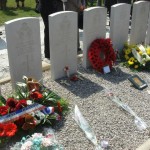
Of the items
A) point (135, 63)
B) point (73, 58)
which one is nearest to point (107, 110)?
point (73, 58)

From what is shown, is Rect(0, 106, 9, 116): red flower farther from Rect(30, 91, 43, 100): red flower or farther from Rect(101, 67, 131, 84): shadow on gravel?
Rect(101, 67, 131, 84): shadow on gravel

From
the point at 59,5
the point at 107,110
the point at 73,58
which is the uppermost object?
the point at 59,5

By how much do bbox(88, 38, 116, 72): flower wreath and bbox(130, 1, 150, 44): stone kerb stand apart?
4.07 ft

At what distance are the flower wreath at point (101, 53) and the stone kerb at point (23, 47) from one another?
47.0 inches

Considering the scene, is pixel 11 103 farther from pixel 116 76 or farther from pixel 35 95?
pixel 116 76

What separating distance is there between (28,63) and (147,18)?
11.5 feet

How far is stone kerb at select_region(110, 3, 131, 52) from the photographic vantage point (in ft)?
19.4

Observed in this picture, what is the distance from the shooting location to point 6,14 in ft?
36.6

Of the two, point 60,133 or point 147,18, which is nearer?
point 60,133

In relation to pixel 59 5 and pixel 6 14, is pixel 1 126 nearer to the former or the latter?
pixel 59 5

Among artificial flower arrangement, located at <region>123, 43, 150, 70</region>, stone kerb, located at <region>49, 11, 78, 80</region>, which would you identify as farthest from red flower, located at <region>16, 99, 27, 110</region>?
artificial flower arrangement, located at <region>123, 43, 150, 70</region>

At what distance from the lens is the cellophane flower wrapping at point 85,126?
374 centimetres

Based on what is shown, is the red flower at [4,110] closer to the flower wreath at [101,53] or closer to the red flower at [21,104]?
the red flower at [21,104]

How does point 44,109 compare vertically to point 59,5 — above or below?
below
